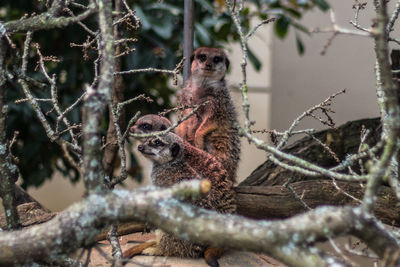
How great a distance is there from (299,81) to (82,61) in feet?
11.6

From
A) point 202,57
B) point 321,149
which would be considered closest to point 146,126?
point 202,57

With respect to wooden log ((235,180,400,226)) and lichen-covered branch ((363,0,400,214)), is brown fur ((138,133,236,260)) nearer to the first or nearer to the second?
wooden log ((235,180,400,226))

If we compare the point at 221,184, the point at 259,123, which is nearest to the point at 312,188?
the point at 221,184

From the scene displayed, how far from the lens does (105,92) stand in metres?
1.32

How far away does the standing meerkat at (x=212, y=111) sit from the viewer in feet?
12.3

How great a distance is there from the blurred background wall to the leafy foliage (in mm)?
1988

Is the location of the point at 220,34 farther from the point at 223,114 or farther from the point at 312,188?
the point at 312,188

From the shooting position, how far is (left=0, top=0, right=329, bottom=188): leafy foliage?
12.9ft

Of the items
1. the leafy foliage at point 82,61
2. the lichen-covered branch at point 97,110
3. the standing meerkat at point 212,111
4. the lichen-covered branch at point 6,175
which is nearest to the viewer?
the lichen-covered branch at point 97,110

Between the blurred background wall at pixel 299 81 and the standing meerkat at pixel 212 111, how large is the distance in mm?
2470

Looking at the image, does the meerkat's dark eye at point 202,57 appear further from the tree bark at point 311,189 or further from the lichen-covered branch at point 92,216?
the lichen-covered branch at point 92,216

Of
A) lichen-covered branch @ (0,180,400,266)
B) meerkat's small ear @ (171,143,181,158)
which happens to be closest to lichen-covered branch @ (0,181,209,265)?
lichen-covered branch @ (0,180,400,266)

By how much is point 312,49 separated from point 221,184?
405cm

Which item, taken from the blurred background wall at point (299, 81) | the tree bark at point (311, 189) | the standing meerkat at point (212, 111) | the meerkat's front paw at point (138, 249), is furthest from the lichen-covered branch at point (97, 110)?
the blurred background wall at point (299, 81)
